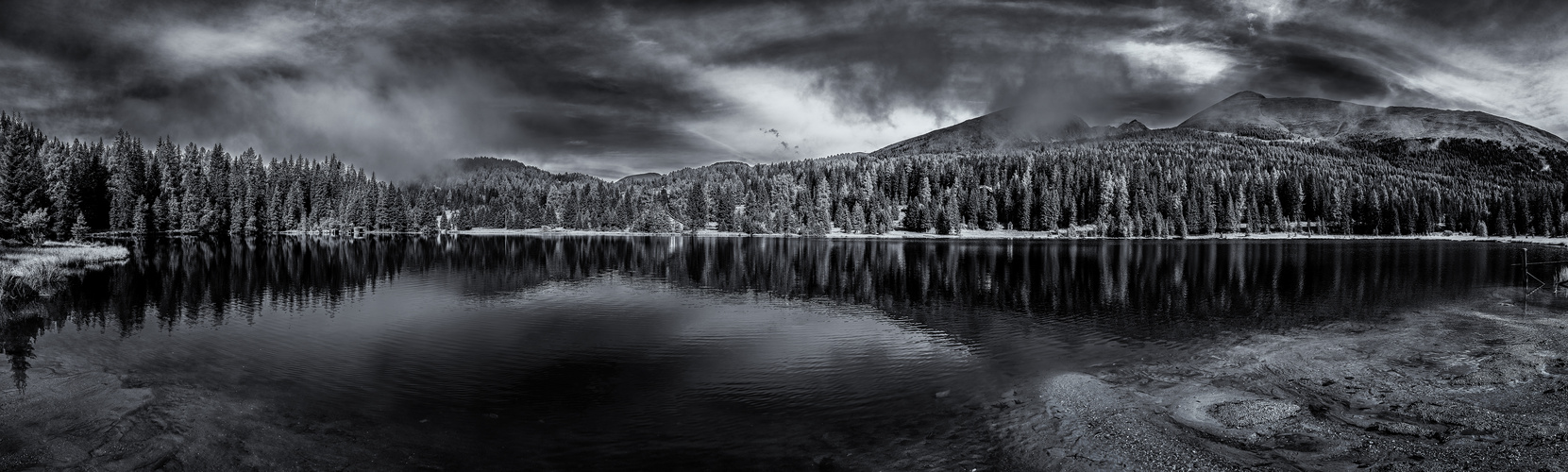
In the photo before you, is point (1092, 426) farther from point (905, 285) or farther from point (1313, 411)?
point (905, 285)

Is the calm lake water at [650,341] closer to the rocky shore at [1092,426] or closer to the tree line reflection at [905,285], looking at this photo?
the tree line reflection at [905,285]

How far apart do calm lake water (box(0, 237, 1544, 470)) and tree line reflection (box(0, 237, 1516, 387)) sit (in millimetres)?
355

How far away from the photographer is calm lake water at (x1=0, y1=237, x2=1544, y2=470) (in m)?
17.0

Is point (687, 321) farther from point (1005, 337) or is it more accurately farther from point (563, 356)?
point (1005, 337)

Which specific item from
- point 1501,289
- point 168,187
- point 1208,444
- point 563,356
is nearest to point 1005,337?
point 1208,444

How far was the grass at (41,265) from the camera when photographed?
39.4 meters

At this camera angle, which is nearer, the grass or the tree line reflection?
the tree line reflection

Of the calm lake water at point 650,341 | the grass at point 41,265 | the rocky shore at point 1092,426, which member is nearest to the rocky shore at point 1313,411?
the rocky shore at point 1092,426

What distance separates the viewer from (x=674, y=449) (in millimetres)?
15375

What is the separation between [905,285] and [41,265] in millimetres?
59358

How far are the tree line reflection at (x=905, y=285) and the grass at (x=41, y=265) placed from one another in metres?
1.49

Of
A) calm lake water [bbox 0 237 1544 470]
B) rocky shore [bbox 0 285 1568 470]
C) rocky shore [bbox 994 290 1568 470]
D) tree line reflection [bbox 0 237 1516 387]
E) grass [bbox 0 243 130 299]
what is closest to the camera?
rocky shore [bbox 994 290 1568 470]

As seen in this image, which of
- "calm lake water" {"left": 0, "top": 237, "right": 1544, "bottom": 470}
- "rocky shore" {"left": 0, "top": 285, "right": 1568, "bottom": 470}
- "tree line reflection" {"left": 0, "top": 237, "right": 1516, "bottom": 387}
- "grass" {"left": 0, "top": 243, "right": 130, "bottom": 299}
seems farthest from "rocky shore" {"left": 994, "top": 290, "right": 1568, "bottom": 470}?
"grass" {"left": 0, "top": 243, "right": 130, "bottom": 299}

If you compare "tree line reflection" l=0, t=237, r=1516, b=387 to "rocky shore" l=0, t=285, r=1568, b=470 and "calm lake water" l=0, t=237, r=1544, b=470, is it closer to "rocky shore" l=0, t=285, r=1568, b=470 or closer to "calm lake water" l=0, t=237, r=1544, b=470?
"calm lake water" l=0, t=237, r=1544, b=470
